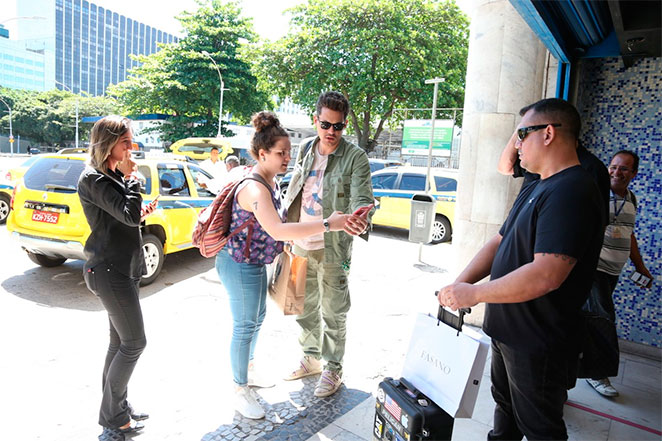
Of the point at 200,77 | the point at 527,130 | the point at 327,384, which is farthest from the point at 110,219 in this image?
the point at 200,77

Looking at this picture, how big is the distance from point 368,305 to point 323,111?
10.0ft

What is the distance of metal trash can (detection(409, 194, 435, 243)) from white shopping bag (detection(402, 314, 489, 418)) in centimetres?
576

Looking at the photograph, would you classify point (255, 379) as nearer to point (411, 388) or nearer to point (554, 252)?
point (411, 388)

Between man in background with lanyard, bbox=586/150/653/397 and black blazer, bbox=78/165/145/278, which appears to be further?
man in background with lanyard, bbox=586/150/653/397

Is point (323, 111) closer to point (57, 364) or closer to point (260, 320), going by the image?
point (260, 320)

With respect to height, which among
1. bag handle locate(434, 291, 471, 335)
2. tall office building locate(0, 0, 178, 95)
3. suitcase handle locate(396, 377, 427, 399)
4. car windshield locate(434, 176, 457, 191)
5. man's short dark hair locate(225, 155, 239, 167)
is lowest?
suitcase handle locate(396, 377, 427, 399)

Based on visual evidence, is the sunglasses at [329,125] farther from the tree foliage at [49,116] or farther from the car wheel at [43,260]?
the tree foliage at [49,116]

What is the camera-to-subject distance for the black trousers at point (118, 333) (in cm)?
249

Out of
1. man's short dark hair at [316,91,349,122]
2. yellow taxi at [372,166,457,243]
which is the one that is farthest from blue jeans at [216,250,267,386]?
yellow taxi at [372,166,457,243]

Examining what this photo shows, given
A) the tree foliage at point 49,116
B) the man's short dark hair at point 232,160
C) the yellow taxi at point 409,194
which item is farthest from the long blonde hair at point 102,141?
the tree foliage at point 49,116

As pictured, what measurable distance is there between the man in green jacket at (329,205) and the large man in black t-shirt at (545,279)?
133cm

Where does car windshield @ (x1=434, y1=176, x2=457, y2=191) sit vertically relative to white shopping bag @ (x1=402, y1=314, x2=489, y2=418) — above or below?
above

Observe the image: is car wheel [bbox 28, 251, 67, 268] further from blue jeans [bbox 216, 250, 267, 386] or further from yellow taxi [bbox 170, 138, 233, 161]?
yellow taxi [bbox 170, 138, 233, 161]

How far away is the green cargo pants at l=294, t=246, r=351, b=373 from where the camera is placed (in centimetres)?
324
